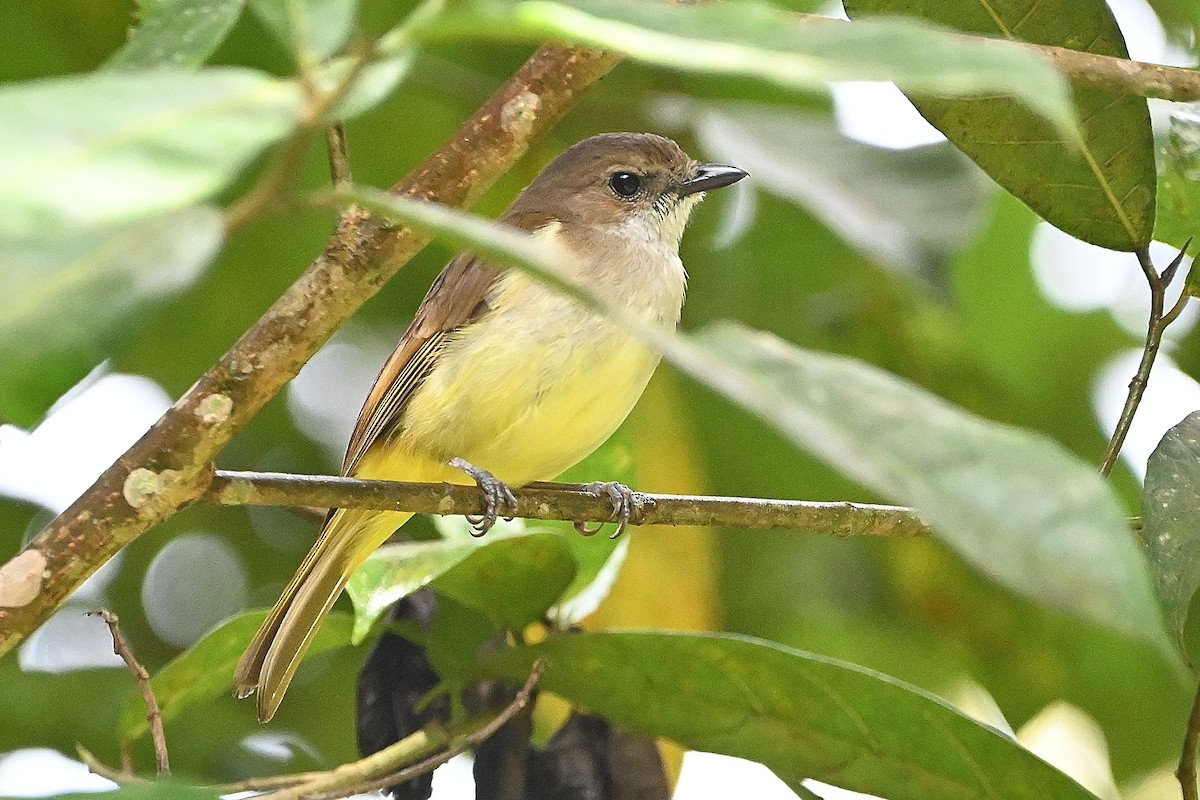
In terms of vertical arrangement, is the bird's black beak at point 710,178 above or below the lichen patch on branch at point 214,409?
above

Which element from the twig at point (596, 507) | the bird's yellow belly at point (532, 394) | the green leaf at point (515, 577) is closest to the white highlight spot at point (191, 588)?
the bird's yellow belly at point (532, 394)

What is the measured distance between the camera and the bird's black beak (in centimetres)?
353

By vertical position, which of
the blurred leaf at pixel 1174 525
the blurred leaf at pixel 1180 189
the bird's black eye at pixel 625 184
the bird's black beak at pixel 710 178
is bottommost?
the blurred leaf at pixel 1174 525

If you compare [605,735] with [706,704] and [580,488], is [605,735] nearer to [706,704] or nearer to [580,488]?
[706,704]

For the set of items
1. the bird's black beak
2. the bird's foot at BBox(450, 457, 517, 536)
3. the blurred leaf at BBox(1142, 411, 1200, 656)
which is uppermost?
the bird's black beak

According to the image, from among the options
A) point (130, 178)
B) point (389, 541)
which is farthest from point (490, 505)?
point (130, 178)

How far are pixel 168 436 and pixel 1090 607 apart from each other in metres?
1.44

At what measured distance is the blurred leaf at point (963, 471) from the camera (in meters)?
0.84

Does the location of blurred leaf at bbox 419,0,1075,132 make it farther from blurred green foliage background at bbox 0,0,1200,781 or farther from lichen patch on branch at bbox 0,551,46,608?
blurred green foliage background at bbox 0,0,1200,781

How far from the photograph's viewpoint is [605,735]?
2.53m

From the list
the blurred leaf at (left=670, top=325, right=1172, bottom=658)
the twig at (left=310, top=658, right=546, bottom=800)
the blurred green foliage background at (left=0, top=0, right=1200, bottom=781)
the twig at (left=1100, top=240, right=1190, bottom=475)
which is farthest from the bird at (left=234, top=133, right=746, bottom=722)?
the blurred leaf at (left=670, top=325, right=1172, bottom=658)

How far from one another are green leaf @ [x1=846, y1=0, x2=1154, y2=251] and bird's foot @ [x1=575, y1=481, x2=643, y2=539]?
3.06 ft

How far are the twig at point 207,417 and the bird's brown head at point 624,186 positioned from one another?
57.9 inches

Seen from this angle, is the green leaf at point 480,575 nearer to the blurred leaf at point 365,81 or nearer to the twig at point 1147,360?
the twig at point 1147,360
